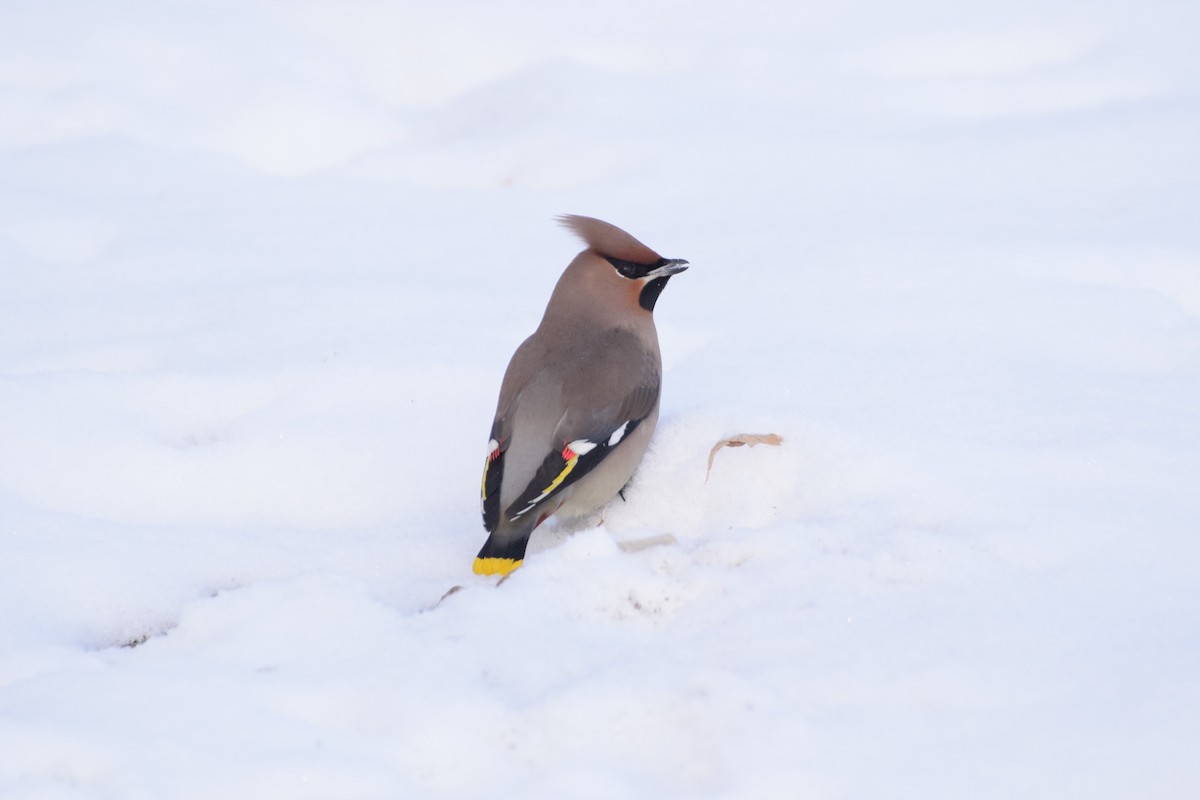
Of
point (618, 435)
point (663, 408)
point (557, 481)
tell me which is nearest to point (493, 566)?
point (557, 481)

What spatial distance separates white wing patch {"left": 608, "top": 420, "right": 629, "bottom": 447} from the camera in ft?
9.80

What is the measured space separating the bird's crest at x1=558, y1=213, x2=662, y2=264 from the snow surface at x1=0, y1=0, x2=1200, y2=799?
15.9 inches

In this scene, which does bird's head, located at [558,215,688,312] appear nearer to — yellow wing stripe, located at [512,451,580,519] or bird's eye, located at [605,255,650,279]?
bird's eye, located at [605,255,650,279]

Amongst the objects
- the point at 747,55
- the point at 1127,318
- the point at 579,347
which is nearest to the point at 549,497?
the point at 579,347

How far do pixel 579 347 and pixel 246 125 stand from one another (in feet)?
11.0

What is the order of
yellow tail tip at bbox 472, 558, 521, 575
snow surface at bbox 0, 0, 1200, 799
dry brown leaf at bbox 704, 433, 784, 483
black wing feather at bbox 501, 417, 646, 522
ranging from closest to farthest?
snow surface at bbox 0, 0, 1200, 799
yellow tail tip at bbox 472, 558, 521, 575
black wing feather at bbox 501, 417, 646, 522
dry brown leaf at bbox 704, 433, 784, 483

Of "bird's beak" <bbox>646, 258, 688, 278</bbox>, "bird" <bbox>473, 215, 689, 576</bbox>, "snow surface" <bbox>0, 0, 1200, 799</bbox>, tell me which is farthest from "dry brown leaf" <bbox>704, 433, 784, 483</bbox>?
"bird's beak" <bbox>646, 258, 688, 278</bbox>

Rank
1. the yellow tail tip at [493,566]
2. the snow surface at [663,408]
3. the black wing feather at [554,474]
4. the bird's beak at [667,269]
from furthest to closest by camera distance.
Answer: the bird's beak at [667,269] < the black wing feather at [554,474] < the yellow tail tip at [493,566] < the snow surface at [663,408]

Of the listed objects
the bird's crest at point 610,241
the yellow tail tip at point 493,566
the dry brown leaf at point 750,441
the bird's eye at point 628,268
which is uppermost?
the bird's crest at point 610,241

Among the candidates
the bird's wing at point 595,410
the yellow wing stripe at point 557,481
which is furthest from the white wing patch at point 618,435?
the yellow wing stripe at point 557,481

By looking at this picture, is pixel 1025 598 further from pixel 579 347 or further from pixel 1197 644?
A: pixel 579 347

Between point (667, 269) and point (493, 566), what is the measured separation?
1022mm

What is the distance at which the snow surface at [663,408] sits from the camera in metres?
1.95

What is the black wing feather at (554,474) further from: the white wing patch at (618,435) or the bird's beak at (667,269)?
the bird's beak at (667,269)
